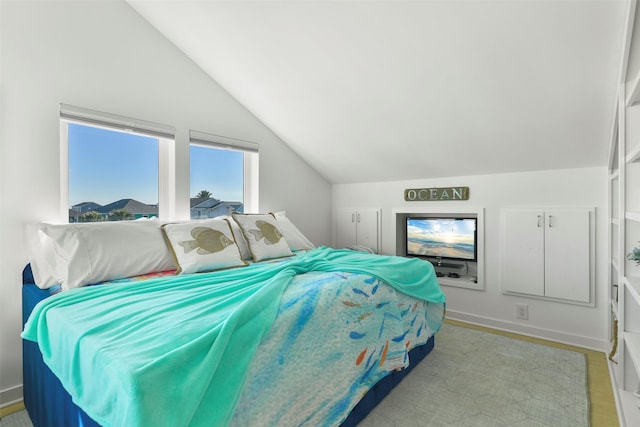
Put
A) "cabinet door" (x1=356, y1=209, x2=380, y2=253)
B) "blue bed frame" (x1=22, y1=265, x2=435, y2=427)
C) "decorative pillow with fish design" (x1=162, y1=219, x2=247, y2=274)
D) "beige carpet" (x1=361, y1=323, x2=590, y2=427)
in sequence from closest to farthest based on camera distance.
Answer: "blue bed frame" (x1=22, y1=265, x2=435, y2=427) < "beige carpet" (x1=361, y1=323, x2=590, y2=427) < "decorative pillow with fish design" (x1=162, y1=219, x2=247, y2=274) < "cabinet door" (x1=356, y1=209, x2=380, y2=253)

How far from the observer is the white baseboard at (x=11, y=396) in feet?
6.33

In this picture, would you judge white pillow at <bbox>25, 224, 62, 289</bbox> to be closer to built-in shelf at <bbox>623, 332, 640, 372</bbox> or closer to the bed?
the bed

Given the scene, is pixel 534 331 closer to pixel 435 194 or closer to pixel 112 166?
pixel 435 194

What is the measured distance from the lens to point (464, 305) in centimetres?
336

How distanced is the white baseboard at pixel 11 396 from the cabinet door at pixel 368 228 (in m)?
3.18

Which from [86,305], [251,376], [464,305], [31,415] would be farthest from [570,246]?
[31,415]

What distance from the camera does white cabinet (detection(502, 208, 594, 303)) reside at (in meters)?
2.72

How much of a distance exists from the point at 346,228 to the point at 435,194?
1186 mm

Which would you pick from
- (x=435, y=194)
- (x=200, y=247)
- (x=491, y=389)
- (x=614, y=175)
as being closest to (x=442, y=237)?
(x=435, y=194)

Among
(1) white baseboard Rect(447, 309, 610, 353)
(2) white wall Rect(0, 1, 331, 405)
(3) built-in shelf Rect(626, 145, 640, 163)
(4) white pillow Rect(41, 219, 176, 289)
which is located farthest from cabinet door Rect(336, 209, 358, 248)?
(3) built-in shelf Rect(626, 145, 640, 163)

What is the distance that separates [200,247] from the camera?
87.9 inches

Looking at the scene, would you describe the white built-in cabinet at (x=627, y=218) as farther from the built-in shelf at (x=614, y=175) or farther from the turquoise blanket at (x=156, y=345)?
the turquoise blanket at (x=156, y=345)

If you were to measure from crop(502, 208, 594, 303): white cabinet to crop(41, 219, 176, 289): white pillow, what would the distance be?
286cm

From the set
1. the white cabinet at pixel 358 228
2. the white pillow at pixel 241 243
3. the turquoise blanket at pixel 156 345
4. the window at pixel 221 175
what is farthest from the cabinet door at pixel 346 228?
the turquoise blanket at pixel 156 345
